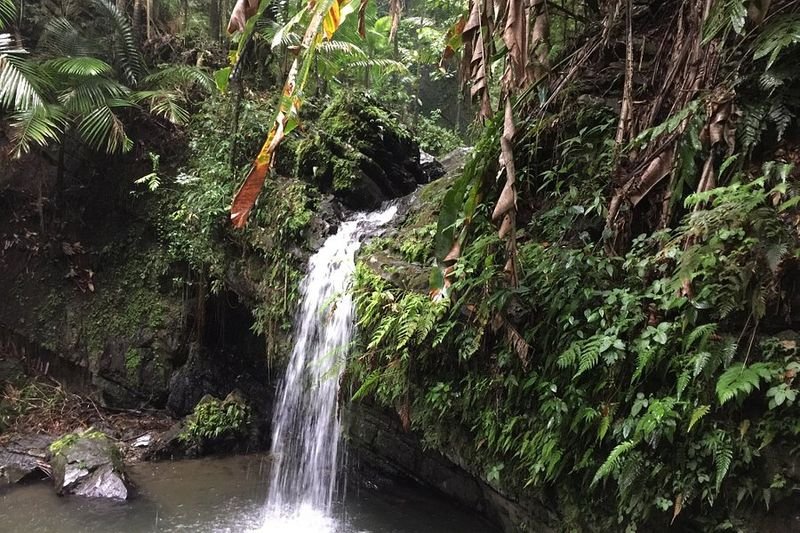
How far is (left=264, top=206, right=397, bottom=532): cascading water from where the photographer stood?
16.8 feet

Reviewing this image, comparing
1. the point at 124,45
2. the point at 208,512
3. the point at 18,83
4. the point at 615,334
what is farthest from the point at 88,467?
the point at 124,45

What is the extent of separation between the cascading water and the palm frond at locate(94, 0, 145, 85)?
484 cm

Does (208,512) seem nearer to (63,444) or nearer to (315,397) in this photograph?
(315,397)

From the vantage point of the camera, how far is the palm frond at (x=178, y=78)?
8188 millimetres

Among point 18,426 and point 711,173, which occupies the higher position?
point 711,173

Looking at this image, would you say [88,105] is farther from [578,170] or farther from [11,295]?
[578,170]

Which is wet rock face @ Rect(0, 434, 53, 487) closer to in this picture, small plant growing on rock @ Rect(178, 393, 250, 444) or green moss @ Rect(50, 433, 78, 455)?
green moss @ Rect(50, 433, 78, 455)

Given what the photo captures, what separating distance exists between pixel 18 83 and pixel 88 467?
4.53 m

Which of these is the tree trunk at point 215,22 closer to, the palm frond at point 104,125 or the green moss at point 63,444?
the palm frond at point 104,125

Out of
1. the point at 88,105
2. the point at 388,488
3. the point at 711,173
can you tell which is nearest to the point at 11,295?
the point at 88,105

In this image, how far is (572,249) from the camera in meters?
3.54

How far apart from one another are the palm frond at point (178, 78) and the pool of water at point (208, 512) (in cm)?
562

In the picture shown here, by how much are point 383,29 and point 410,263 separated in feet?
26.5

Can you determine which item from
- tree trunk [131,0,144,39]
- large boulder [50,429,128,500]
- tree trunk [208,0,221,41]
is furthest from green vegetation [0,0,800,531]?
tree trunk [208,0,221,41]
